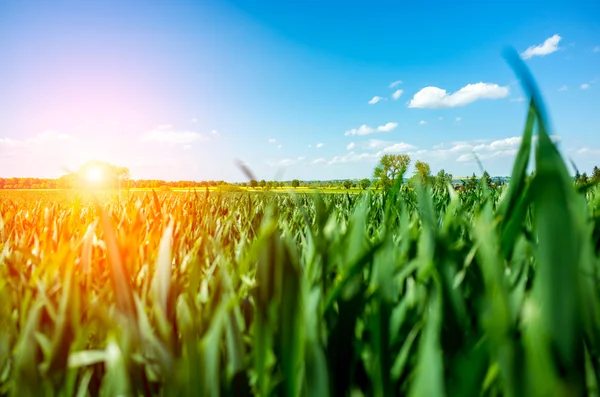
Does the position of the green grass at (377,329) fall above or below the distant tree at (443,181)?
below

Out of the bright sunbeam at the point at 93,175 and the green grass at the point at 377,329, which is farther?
the bright sunbeam at the point at 93,175

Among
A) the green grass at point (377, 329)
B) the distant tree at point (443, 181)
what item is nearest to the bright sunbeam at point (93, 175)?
the green grass at point (377, 329)

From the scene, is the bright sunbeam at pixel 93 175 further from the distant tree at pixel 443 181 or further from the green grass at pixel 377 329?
the distant tree at pixel 443 181

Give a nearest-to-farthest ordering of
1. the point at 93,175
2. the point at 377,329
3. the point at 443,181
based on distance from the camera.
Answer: the point at 377,329
the point at 93,175
the point at 443,181

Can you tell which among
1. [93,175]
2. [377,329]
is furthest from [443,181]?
[377,329]

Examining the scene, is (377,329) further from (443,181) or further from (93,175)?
(443,181)

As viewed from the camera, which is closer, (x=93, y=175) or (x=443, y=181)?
(x=93, y=175)

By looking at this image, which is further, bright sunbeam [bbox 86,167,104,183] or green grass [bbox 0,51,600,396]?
bright sunbeam [bbox 86,167,104,183]

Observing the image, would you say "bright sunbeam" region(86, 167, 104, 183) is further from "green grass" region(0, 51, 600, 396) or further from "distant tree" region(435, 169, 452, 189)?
"distant tree" region(435, 169, 452, 189)

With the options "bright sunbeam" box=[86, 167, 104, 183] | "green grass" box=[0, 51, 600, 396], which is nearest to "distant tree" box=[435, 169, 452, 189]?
"green grass" box=[0, 51, 600, 396]

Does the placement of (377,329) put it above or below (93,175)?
below

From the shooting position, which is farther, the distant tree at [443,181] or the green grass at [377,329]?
the distant tree at [443,181]

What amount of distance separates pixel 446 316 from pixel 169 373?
1.09 feet

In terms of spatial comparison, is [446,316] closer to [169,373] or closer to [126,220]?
[169,373]
